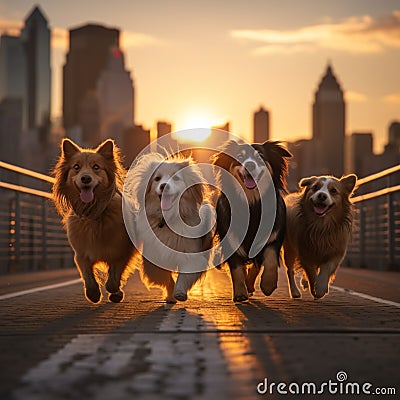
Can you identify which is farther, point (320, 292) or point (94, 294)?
point (320, 292)

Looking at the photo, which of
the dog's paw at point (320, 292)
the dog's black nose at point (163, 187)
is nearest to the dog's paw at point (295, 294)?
the dog's paw at point (320, 292)

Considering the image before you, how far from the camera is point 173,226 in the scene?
8.85 m

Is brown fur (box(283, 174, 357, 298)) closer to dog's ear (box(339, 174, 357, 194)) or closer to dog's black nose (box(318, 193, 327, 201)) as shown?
dog's ear (box(339, 174, 357, 194))

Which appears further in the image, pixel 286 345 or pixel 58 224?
pixel 58 224

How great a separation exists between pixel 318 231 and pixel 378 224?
28.1ft

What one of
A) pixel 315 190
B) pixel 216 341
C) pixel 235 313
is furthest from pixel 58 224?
pixel 216 341

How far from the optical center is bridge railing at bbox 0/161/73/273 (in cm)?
1474

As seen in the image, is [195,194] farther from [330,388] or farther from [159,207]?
[330,388]

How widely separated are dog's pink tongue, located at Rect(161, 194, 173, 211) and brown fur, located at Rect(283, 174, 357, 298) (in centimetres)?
166

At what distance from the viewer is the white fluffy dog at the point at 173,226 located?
876 cm

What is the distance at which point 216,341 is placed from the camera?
5.46 meters

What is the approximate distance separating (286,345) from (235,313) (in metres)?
2.24

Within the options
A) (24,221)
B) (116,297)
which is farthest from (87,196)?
(24,221)

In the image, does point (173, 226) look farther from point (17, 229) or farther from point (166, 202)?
point (17, 229)
